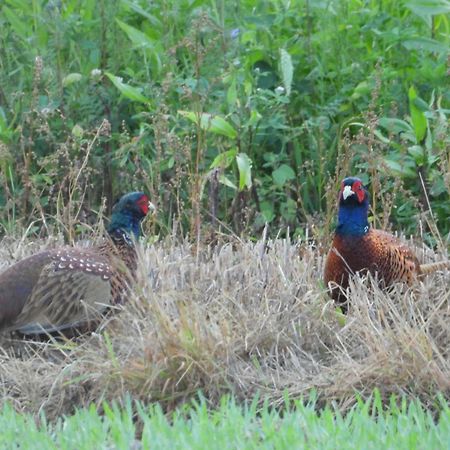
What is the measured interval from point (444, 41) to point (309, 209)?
1.39 m

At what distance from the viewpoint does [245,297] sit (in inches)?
266

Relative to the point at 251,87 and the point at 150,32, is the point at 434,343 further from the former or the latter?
the point at 150,32

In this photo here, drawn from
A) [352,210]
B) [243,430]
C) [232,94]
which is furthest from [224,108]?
[243,430]

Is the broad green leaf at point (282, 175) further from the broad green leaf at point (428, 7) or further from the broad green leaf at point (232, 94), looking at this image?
the broad green leaf at point (428, 7)

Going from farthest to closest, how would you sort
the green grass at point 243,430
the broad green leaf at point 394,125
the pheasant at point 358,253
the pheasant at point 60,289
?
the broad green leaf at point 394,125
the pheasant at point 358,253
the pheasant at point 60,289
the green grass at point 243,430

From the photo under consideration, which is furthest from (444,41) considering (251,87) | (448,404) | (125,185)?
(448,404)

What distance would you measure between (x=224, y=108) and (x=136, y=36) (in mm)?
854

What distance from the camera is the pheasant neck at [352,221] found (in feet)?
22.9

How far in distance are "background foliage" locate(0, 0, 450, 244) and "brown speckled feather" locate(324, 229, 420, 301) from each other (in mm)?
774

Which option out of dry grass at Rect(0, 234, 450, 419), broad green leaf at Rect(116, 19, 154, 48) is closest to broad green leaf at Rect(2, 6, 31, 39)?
broad green leaf at Rect(116, 19, 154, 48)

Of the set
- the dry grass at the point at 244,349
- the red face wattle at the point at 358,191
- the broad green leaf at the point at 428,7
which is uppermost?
the broad green leaf at the point at 428,7

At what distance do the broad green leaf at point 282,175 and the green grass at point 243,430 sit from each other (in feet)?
9.91

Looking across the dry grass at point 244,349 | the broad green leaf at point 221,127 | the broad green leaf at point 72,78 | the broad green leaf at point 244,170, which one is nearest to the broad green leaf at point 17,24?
the broad green leaf at point 72,78

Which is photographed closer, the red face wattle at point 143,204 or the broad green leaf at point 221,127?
the red face wattle at point 143,204
